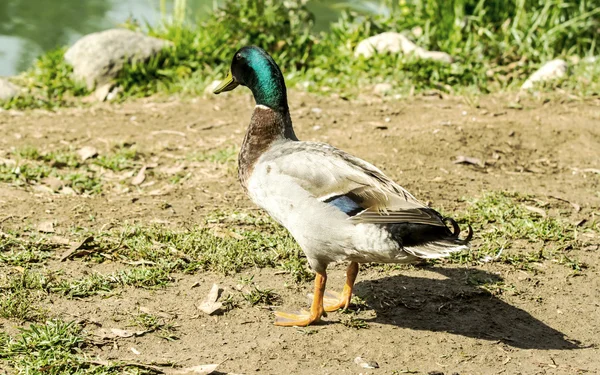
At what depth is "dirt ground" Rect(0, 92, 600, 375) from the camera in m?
4.00

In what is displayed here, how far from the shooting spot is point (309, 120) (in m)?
7.29

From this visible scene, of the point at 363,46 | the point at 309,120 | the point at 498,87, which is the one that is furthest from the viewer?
the point at 363,46

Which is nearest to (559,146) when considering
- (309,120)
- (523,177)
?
(523,177)

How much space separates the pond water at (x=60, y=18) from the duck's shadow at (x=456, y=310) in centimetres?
610

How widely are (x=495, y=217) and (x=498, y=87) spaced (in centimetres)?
290

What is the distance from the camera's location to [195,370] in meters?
3.67

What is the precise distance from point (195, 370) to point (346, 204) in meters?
1.10

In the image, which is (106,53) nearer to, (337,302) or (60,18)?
(60,18)

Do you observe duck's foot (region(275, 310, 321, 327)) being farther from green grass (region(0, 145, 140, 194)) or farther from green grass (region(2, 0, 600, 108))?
green grass (region(2, 0, 600, 108))

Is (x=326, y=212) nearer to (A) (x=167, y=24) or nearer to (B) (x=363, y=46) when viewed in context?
(B) (x=363, y=46)

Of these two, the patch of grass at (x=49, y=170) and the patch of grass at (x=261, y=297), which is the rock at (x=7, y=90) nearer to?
the patch of grass at (x=49, y=170)

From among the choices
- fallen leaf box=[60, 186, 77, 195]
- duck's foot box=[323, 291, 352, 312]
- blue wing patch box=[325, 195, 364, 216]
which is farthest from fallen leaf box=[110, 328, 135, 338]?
fallen leaf box=[60, 186, 77, 195]

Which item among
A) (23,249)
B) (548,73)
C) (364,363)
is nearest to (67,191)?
(23,249)

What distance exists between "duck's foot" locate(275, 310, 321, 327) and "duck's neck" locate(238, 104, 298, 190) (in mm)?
752
